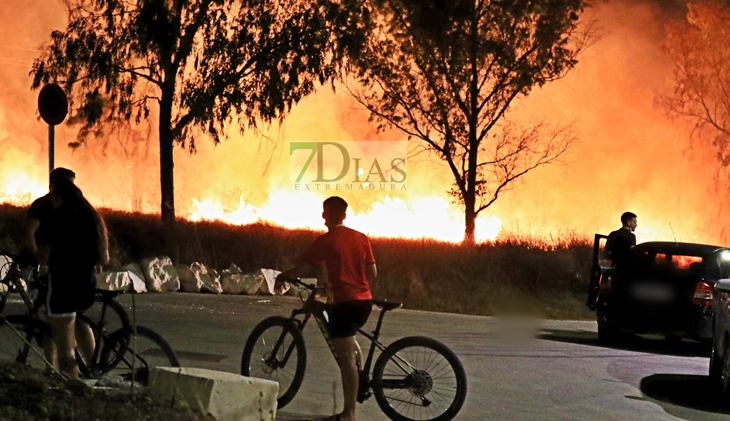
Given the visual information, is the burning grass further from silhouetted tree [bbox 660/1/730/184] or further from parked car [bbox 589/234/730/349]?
silhouetted tree [bbox 660/1/730/184]

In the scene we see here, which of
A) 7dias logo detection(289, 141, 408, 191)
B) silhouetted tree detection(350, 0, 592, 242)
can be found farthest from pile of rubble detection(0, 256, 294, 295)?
7dias logo detection(289, 141, 408, 191)

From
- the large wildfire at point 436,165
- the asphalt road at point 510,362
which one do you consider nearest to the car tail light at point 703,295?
the asphalt road at point 510,362

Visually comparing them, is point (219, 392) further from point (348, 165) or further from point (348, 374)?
point (348, 165)

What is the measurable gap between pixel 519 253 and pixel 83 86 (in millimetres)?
9048

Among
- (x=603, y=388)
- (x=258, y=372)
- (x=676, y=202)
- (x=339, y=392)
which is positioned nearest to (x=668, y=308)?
(x=603, y=388)

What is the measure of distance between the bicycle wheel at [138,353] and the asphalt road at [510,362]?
3.09 feet

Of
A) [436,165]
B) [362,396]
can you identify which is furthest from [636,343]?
[436,165]

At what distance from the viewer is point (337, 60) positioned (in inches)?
880

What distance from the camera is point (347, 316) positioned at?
821 cm

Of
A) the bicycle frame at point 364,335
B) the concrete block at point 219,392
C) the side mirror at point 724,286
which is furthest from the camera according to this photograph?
the side mirror at point 724,286

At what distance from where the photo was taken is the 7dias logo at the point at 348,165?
3256 cm

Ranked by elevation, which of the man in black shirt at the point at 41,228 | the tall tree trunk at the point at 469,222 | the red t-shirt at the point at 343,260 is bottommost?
the red t-shirt at the point at 343,260

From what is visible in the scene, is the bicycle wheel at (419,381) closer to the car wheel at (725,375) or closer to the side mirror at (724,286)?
the side mirror at (724,286)

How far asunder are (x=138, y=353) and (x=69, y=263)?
2.63ft
